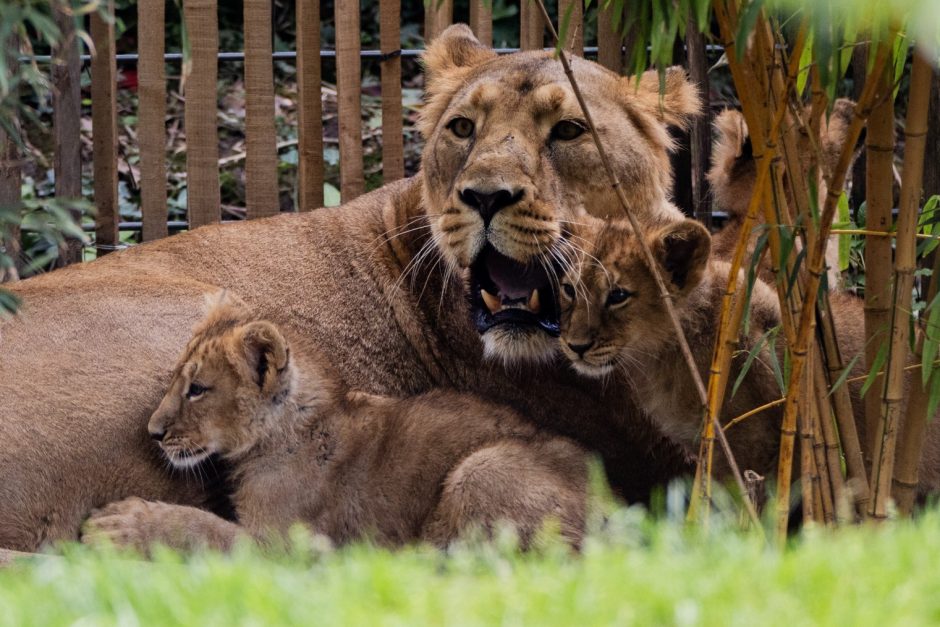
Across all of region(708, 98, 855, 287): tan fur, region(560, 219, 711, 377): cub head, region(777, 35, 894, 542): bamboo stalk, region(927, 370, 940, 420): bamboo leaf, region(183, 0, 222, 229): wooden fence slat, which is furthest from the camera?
region(183, 0, 222, 229): wooden fence slat

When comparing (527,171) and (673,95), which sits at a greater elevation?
(673,95)

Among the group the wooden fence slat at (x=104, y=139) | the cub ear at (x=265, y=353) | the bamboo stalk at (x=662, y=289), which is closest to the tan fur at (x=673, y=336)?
the bamboo stalk at (x=662, y=289)

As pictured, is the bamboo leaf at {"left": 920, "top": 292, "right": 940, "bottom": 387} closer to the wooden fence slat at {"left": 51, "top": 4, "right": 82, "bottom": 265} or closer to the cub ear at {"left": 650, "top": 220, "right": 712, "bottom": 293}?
the cub ear at {"left": 650, "top": 220, "right": 712, "bottom": 293}

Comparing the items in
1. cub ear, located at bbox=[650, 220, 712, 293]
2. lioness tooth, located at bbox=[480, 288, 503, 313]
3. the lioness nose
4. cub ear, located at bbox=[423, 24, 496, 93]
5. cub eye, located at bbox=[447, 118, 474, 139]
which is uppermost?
cub ear, located at bbox=[423, 24, 496, 93]

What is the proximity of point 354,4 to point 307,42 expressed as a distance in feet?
0.99

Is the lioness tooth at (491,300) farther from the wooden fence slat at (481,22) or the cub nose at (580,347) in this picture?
the wooden fence slat at (481,22)

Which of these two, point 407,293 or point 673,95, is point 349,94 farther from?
point 673,95

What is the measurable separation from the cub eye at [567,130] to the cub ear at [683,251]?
619 mm

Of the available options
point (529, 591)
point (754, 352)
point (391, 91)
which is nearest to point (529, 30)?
point (391, 91)

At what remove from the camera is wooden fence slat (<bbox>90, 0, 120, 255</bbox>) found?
6.75 m

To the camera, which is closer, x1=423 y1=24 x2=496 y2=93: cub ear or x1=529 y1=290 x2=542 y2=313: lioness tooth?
x1=529 y1=290 x2=542 y2=313: lioness tooth

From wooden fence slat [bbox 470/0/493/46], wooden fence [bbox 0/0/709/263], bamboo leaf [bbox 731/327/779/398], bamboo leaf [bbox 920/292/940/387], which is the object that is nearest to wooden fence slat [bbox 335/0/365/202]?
wooden fence [bbox 0/0/709/263]

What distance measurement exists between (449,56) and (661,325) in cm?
168

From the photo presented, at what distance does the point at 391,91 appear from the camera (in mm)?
6961
